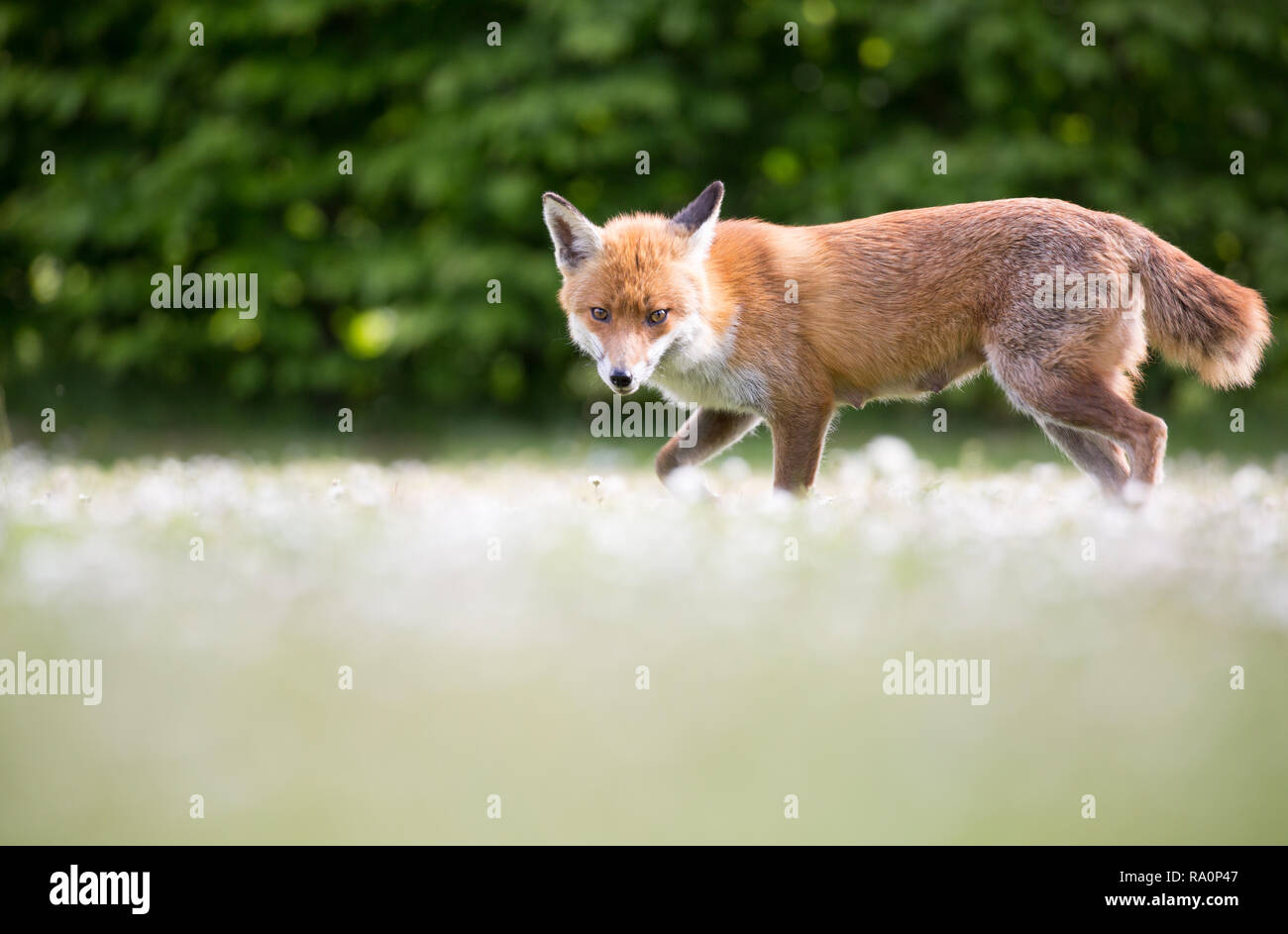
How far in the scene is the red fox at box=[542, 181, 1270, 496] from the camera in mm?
5613

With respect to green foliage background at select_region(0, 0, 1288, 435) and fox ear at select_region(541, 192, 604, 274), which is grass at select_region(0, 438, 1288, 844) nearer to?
fox ear at select_region(541, 192, 604, 274)

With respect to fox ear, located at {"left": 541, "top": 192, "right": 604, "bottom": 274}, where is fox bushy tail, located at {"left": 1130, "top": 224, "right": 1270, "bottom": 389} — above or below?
below

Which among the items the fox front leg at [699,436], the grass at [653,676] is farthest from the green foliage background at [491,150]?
the grass at [653,676]

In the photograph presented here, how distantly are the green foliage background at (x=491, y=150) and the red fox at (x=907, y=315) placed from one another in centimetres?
642

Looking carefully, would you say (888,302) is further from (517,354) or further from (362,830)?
(517,354)

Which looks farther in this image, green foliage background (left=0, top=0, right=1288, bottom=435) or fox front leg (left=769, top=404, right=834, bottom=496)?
green foliage background (left=0, top=0, right=1288, bottom=435)

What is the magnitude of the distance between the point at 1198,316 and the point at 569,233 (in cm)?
298

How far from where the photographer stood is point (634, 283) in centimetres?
579

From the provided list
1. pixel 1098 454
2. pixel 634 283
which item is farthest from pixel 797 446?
pixel 1098 454

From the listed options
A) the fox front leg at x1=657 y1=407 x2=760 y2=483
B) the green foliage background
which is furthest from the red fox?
the green foliage background

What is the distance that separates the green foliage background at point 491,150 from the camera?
12.4 meters

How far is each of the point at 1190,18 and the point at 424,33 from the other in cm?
791

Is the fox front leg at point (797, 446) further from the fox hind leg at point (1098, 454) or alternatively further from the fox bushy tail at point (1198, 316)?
the fox bushy tail at point (1198, 316)

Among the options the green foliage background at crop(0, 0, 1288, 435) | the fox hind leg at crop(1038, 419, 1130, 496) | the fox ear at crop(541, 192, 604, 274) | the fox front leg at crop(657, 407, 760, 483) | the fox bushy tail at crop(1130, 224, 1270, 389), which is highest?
the green foliage background at crop(0, 0, 1288, 435)
